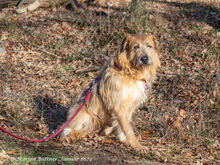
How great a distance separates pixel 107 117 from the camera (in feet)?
18.3

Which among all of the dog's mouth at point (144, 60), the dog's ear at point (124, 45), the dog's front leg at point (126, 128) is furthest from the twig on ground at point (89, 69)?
the dog's mouth at point (144, 60)

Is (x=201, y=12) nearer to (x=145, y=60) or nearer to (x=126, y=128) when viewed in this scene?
(x=145, y=60)

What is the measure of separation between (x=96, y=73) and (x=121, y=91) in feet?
11.6

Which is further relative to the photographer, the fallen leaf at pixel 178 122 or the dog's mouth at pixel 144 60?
the fallen leaf at pixel 178 122

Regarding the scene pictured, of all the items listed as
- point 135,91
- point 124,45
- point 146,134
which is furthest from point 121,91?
point 146,134

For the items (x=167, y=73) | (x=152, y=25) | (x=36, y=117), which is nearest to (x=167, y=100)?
(x=167, y=73)

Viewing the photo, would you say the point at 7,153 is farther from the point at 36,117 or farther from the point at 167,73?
the point at 167,73

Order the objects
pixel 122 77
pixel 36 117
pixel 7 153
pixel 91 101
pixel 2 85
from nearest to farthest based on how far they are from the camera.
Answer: pixel 7 153
pixel 122 77
pixel 91 101
pixel 36 117
pixel 2 85

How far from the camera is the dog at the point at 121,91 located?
488cm

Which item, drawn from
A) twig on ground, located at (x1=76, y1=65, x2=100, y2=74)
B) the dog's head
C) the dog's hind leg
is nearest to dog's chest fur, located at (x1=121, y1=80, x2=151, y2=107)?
the dog's head

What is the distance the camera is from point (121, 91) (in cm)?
504

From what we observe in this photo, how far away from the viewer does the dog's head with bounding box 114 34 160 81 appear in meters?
4.80

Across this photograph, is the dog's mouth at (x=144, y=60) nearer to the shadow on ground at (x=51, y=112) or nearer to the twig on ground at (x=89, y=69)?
the shadow on ground at (x=51, y=112)

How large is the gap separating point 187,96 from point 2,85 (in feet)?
15.5
